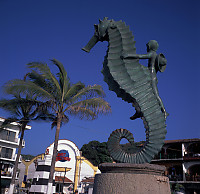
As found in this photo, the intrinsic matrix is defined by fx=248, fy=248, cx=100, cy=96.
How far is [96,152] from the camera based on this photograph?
158ft

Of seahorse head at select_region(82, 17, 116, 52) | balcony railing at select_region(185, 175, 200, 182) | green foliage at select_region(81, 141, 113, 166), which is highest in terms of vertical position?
green foliage at select_region(81, 141, 113, 166)

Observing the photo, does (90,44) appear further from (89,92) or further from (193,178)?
(193,178)

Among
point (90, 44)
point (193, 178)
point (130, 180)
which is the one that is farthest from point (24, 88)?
point (193, 178)

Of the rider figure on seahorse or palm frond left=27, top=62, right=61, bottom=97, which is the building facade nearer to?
palm frond left=27, top=62, right=61, bottom=97

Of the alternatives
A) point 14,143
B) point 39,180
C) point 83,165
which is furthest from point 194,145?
point 14,143

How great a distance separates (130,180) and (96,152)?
45.0 m

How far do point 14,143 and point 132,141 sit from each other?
29.5 metres

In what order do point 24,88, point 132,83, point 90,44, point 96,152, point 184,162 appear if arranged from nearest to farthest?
point 132,83
point 90,44
point 24,88
point 184,162
point 96,152

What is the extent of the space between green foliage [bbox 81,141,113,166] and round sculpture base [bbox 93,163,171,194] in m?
42.3

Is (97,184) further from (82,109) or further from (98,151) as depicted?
(98,151)

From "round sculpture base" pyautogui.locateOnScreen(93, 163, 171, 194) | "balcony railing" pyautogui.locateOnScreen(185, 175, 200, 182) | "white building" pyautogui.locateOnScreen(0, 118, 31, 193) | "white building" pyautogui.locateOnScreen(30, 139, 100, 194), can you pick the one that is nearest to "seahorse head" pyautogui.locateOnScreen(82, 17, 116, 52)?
"round sculpture base" pyautogui.locateOnScreen(93, 163, 171, 194)

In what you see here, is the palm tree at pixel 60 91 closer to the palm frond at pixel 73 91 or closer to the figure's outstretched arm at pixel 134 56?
the palm frond at pixel 73 91

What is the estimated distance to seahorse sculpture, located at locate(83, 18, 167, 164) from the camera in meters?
4.85

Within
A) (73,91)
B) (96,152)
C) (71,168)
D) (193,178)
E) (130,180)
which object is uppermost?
(96,152)
